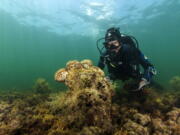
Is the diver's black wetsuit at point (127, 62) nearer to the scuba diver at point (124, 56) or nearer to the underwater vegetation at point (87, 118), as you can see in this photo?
the scuba diver at point (124, 56)

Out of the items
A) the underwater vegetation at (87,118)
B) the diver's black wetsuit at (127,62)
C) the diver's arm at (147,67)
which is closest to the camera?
the underwater vegetation at (87,118)

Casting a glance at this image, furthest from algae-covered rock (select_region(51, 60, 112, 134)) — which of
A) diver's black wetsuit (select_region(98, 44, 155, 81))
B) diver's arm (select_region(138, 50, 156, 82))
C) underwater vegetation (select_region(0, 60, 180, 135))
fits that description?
diver's black wetsuit (select_region(98, 44, 155, 81))

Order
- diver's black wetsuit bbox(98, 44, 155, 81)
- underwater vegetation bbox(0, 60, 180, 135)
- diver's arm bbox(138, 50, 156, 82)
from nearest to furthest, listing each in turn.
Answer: underwater vegetation bbox(0, 60, 180, 135)
diver's arm bbox(138, 50, 156, 82)
diver's black wetsuit bbox(98, 44, 155, 81)

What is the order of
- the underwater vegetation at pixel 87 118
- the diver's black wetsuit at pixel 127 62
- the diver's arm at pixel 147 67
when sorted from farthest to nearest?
the diver's black wetsuit at pixel 127 62 → the diver's arm at pixel 147 67 → the underwater vegetation at pixel 87 118

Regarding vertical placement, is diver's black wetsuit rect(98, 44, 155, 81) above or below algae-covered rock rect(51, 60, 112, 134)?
above

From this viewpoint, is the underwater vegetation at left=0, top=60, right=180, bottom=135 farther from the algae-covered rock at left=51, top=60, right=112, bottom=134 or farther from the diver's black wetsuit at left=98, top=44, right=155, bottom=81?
the diver's black wetsuit at left=98, top=44, right=155, bottom=81

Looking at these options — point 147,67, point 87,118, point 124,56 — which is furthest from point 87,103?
point 147,67

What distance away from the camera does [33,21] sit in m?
30.4

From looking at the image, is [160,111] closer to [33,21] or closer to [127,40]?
[127,40]

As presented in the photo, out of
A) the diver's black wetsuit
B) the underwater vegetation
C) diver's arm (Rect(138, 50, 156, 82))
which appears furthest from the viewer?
the diver's black wetsuit

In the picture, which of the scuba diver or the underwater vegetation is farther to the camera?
the scuba diver

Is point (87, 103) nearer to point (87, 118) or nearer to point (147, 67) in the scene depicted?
point (87, 118)

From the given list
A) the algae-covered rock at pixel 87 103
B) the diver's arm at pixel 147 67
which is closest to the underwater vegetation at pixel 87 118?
the algae-covered rock at pixel 87 103

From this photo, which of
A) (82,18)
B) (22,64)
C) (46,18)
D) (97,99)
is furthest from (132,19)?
(22,64)
